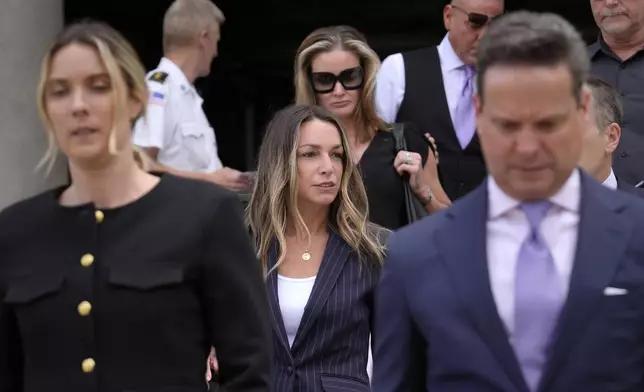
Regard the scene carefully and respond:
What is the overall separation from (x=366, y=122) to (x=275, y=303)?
130 cm

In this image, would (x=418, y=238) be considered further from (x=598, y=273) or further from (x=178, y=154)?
(x=178, y=154)

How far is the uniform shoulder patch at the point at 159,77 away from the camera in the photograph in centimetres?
620

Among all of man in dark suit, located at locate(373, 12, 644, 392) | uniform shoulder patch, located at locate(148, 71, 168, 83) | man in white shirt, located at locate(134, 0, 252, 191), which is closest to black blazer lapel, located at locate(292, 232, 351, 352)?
man in white shirt, located at locate(134, 0, 252, 191)

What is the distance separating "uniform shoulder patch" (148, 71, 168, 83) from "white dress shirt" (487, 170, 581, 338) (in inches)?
142

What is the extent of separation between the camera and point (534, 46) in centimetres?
268

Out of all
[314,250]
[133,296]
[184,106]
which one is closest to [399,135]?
[314,250]

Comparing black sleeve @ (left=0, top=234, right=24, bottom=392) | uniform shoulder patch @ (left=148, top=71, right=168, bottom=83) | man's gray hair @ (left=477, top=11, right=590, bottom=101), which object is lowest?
black sleeve @ (left=0, top=234, right=24, bottom=392)

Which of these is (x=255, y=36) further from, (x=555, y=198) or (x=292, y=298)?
(x=555, y=198)

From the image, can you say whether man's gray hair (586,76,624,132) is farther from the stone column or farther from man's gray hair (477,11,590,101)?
the stone column

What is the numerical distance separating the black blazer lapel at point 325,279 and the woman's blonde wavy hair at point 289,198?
0.03 meters

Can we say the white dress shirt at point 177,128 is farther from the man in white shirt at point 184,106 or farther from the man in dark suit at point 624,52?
the man in dark suit at point 624,52

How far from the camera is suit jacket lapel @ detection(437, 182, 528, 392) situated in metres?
2.70

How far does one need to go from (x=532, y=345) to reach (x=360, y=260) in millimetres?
1898

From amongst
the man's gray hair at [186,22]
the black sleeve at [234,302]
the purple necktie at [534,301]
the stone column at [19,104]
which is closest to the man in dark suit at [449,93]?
the man's gray hair at [186,22]
